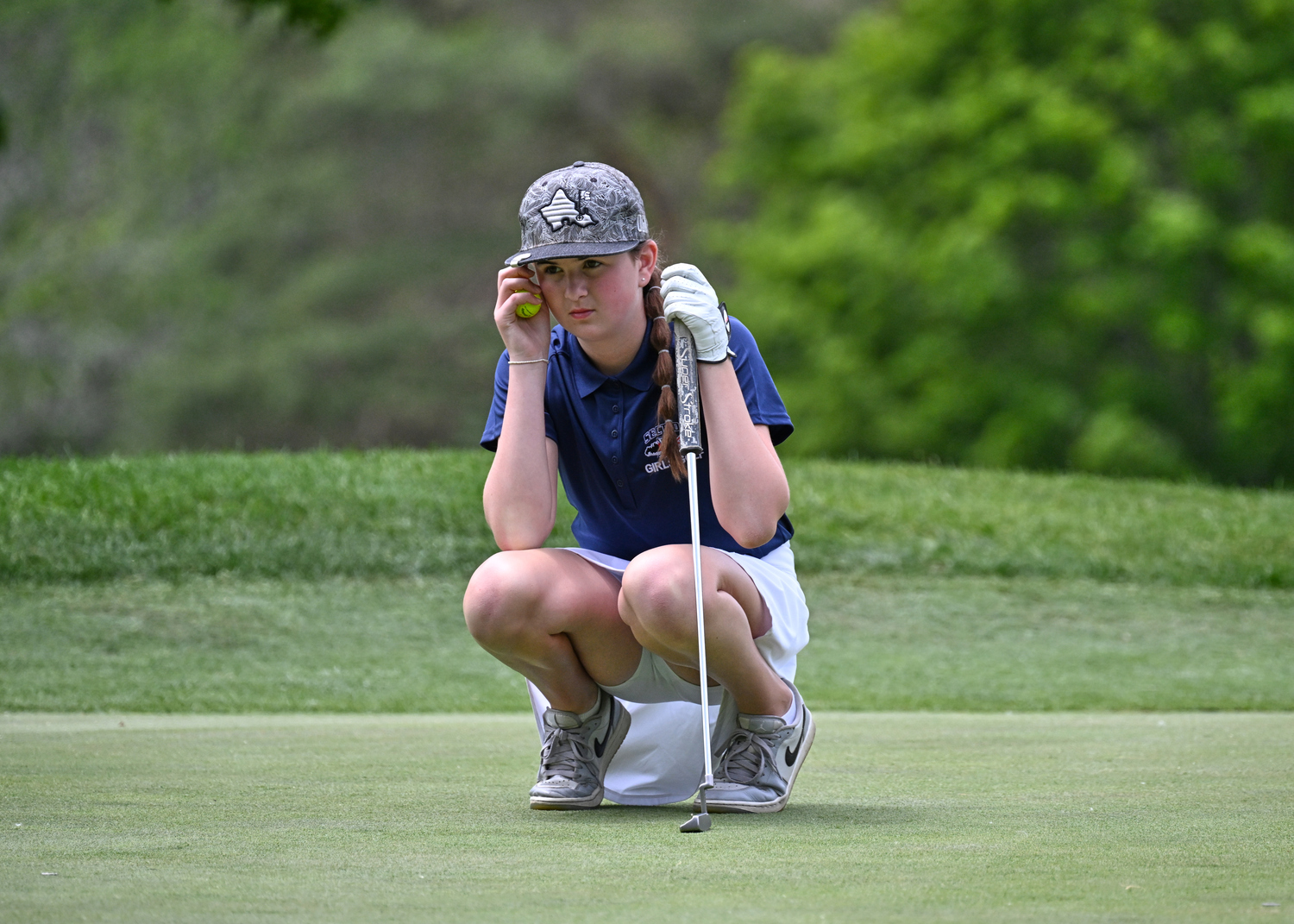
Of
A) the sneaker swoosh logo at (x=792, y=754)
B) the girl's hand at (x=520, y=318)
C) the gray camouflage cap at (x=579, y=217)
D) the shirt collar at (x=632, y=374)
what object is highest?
the gray camouflage cap at (x=579, y=217)

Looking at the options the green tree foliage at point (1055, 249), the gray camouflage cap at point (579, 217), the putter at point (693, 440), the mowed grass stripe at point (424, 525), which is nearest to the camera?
the putter at point (693, 440)

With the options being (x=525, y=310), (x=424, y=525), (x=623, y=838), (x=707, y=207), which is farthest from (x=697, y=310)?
(x=707, y=207)

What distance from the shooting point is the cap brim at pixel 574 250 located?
3.79 meters

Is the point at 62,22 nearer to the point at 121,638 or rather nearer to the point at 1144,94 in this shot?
the point at 1144,94

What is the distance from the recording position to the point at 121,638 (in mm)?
9273

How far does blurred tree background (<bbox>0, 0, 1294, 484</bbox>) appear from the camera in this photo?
24.0 metres

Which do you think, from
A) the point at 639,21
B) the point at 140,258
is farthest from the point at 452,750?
the point at 639,21

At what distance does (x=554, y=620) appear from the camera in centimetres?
390

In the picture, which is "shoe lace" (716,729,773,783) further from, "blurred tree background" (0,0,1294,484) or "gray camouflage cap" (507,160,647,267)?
"blurred tree background" (0,0,1294,484)

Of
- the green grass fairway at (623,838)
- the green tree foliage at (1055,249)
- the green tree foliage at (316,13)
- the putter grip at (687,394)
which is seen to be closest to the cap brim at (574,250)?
the putter grip at (687,394)

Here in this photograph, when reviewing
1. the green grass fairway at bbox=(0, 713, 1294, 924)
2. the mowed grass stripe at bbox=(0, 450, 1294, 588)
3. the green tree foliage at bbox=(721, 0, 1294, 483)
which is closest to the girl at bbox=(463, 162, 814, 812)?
the green grass fairway at bbox=(0, 713, 1294, 924)

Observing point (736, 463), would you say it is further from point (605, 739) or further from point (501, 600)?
point (605, 739)

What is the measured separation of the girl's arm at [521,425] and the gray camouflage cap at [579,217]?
10cm

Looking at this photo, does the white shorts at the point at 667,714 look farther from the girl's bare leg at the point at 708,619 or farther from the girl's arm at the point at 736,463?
the girl's arm at the point at 736,463
